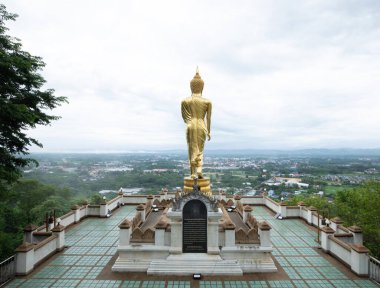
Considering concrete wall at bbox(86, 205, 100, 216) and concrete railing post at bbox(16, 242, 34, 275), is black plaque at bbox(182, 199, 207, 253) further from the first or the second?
concrete wall at bbox(86, 205, 100, 216)

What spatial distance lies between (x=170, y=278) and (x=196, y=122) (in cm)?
869

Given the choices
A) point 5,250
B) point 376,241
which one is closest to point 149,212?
point 5,250

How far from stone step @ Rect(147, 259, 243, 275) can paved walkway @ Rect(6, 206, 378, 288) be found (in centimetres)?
30

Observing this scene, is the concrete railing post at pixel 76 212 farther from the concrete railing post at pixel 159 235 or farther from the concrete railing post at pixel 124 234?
the concrete railing post at pixel 159 235

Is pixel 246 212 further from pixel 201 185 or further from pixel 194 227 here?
pixel 194 227

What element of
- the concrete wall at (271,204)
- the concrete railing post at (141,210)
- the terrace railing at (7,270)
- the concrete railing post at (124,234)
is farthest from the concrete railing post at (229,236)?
the concrete wall at (271,204)

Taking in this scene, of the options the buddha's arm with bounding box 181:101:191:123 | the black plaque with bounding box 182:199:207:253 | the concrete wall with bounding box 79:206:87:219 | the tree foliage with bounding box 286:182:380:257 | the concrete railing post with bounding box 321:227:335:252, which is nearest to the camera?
the black plaque with bounding box 182:199:207:253

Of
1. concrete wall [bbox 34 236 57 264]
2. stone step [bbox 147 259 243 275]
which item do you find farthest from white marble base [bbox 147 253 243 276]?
concrete wall [bbox 34 236 57 264]

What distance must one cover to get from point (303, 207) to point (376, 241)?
174 inches

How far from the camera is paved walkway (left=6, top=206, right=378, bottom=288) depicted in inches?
424

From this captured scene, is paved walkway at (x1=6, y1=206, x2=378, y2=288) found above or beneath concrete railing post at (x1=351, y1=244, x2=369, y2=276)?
beneath

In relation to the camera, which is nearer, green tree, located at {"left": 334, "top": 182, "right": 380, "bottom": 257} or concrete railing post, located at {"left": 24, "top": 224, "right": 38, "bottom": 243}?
concrete railing post, located at {"left": 24, "top": 224, "right": 38, "bottom": 243}

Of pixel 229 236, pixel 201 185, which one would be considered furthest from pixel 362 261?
pixel 201 185

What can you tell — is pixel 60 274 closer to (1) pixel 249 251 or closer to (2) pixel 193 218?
(2) pixel 193 218
